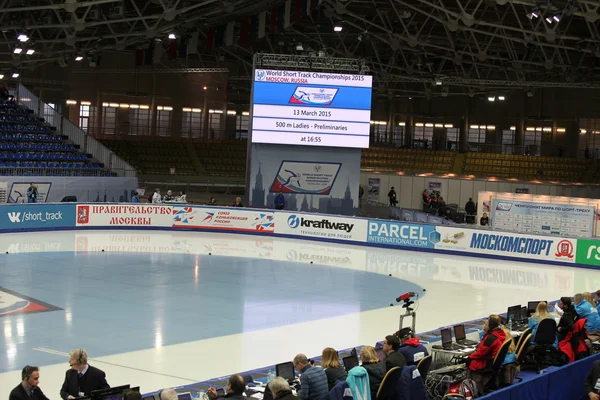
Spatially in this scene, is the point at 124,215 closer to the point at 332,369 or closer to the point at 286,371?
the point at 286,371

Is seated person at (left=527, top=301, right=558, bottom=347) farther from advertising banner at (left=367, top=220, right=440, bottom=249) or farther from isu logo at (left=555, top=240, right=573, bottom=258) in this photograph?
advertising banner at (left=367, top=220, right=440, bottom=249)

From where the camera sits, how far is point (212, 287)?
2169 cm

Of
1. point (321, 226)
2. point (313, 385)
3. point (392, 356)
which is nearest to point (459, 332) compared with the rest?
point (392, 356)

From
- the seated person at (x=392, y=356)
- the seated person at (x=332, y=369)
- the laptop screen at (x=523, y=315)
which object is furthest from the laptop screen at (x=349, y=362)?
the laptop screen at (x=523, y=315)

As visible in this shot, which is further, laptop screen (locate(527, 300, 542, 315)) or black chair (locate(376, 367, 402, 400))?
laptop screen (locate(527, 300, 542, 315))

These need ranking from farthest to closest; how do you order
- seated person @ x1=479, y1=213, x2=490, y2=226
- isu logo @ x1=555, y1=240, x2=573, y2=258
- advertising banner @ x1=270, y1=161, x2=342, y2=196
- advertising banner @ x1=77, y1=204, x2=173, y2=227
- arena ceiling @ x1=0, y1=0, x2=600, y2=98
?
advertising banner @ x1=270, y1=161, x2=342, y2=196, seated person @ x1=479, y1=213, x2=490, y2=226, arena ceiling @ x1=0, y1=0, x2=600, y2=98, advertising banner @ x1=77, y1=204, x2=173, y2=227, isu logo @ x1=555, y1=240, x2=573, y2=258

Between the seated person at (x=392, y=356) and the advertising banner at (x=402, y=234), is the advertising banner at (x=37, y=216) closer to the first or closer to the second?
the advertising banner at (x=402, y=234)

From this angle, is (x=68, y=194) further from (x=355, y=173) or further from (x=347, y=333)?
(x=347, y=333)

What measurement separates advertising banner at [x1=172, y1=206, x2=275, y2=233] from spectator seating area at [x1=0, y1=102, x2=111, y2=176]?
8717 millimetres

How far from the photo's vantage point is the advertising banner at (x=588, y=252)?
91.2 feet

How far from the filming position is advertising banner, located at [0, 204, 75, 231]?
30.2m

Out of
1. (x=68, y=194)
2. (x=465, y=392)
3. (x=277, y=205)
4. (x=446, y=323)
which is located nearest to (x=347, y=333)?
(x=446, y=323)

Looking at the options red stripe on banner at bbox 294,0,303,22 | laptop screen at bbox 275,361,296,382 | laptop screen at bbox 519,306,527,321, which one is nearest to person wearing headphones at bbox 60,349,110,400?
laptop screen at bbox 275,361,296,382

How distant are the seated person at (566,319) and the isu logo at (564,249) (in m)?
15.6
